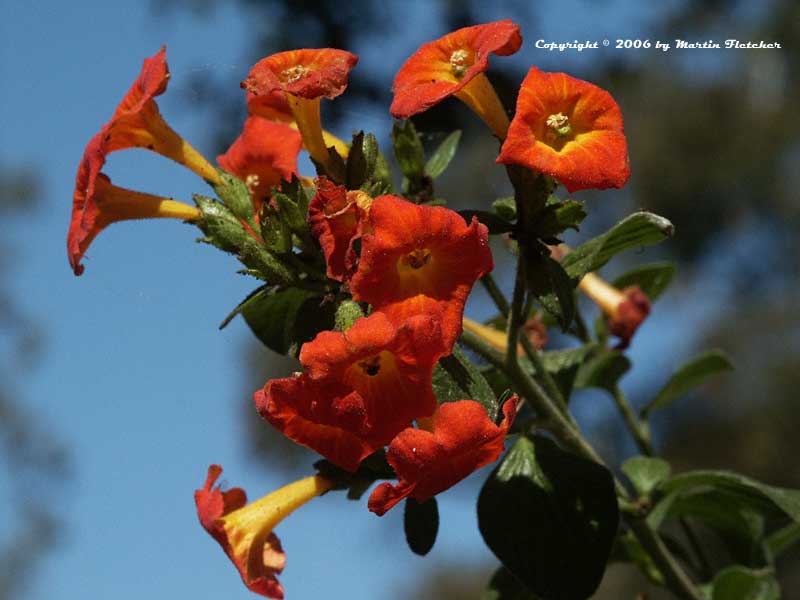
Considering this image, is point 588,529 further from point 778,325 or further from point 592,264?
point 778,325

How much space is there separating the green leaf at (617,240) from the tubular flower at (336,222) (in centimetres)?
41

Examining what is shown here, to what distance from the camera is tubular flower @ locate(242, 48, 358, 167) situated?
1.42m

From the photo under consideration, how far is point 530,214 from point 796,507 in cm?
73

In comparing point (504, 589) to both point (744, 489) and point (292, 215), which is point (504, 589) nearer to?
point (744, 489)

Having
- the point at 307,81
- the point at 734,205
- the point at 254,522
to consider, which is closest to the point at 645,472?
the point at 254,522

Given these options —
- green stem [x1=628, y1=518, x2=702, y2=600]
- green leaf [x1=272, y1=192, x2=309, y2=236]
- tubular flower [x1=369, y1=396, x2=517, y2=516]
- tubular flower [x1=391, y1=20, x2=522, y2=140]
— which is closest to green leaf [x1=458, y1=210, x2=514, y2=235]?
tubular flower [x1=391, y1=20, x2=522, y2=140]

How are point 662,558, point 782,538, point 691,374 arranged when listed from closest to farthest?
point 662,558, point 782,538, point 691,374

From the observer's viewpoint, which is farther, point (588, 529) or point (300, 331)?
point (588, 529)

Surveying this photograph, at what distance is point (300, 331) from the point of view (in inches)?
57.3

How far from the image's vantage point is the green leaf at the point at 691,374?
237 cm

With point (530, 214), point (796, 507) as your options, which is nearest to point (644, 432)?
point (796, 507)

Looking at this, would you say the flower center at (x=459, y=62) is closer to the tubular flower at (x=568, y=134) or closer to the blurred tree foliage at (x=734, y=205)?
the tubular flower at (x=568, y=134)

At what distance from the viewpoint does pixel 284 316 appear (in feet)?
5.99

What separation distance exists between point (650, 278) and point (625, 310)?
23 centimetres
